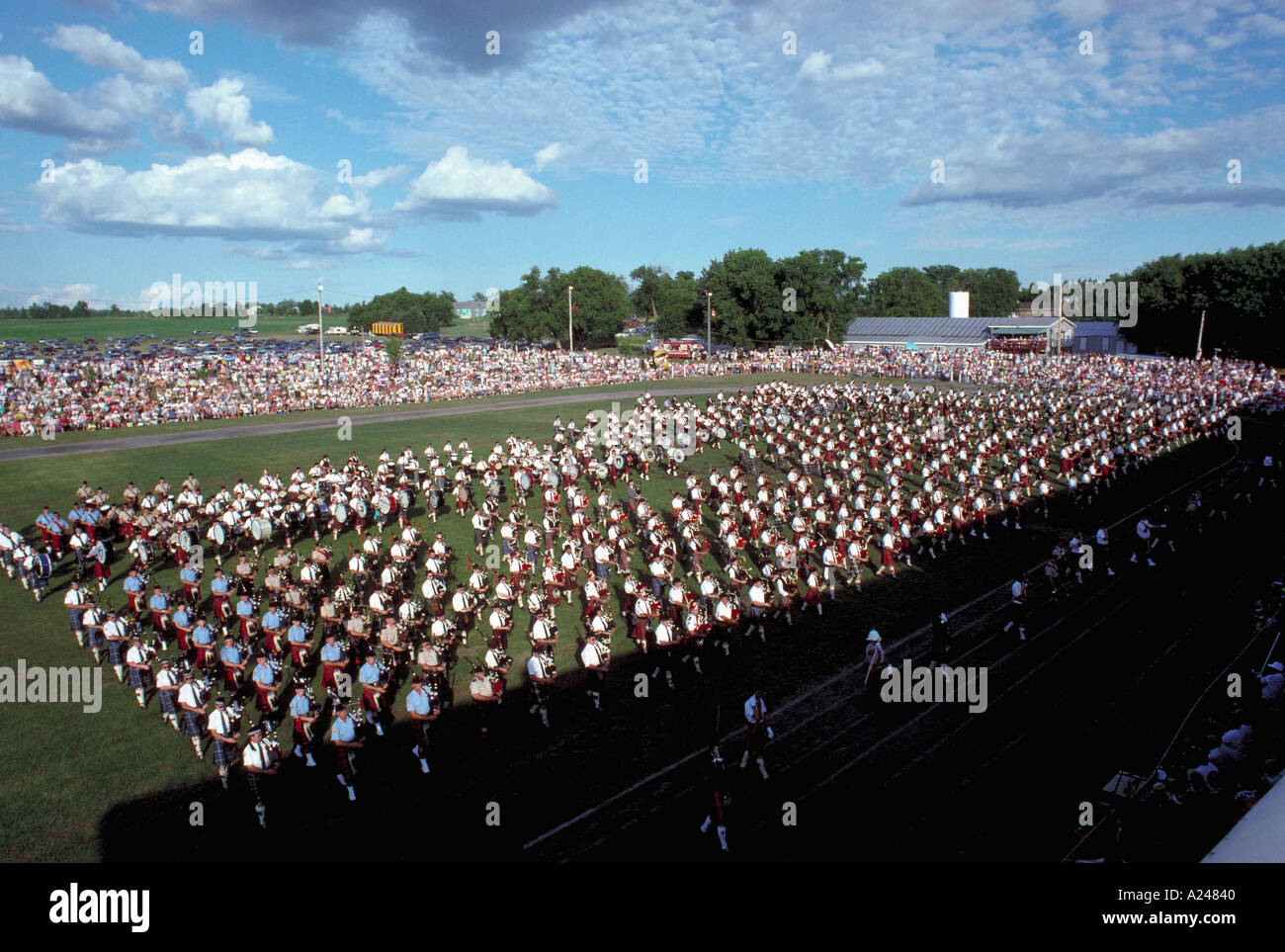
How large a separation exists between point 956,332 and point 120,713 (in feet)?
282

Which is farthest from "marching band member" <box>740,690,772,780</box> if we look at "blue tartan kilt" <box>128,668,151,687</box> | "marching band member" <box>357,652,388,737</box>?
"blue tartan kilt" <box>128,668,151,687</box>

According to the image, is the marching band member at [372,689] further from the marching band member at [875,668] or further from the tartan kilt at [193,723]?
the marching band member at [875,668]

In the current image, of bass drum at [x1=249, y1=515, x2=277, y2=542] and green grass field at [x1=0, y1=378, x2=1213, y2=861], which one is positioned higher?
bass drum at [x1=249, y1=515, x2=277, y2=542]

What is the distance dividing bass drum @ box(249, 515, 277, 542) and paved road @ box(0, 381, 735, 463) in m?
17.8

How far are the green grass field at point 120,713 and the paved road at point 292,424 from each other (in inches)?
235

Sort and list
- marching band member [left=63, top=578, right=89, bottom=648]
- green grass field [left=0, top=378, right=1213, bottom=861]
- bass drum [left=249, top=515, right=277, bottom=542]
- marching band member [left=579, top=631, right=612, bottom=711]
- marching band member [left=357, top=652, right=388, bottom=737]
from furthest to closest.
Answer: bass drum [left=249, top=515, right=277, bottom=542], marching band member [left=63, top=578, right=89, bottom=648], marching band member [left=579, top=631, right=612, bottom=711], marching band member [left=357, top=652, right=388, bottom=737], green grass field [left=0, top=378, right=1213, bottom=861]

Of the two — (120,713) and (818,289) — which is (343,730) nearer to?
(120,713)

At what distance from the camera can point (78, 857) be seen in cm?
923

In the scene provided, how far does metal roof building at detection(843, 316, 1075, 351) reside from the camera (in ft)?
267

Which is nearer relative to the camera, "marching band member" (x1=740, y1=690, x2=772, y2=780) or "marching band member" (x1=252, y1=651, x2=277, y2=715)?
"marching band member" (x1=740, y1=690, x2=772, y2=780)

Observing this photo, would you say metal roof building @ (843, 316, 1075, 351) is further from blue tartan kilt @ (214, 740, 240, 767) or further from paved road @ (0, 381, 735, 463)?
blue tartan kilt @ (214, 740, 240, 767)

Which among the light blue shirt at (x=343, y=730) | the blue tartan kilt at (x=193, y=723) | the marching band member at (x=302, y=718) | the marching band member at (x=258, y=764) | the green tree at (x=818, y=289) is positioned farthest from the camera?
the green tree at (x=818, y=289)

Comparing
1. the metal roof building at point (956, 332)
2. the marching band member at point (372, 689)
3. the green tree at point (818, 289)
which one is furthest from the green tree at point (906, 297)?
the marching band member at point (372, 689)

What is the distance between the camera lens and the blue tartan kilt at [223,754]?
34.1 feet
